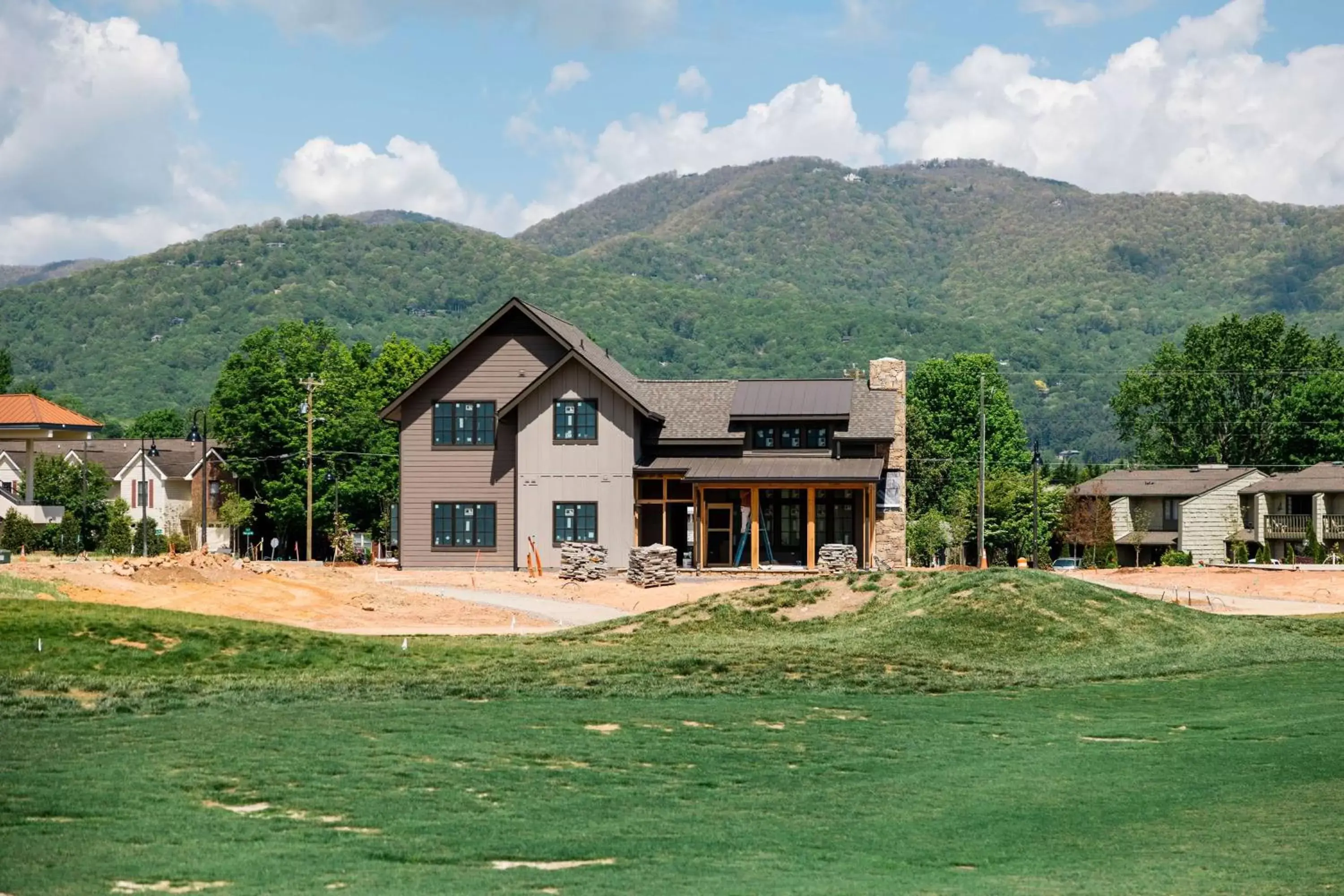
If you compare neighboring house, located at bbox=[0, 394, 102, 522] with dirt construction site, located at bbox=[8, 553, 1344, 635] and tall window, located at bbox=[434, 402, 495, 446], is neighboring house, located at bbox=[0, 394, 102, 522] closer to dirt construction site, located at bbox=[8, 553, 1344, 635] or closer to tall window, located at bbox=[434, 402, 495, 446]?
dirt construction site, located at bbox=[8, 553, 1344, 635]

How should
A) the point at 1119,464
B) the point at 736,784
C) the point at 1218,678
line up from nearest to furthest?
the point at 736,784 → the point at 1218,678 → the point at 1119,464

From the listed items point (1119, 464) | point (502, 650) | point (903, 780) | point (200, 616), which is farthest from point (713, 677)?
point (1119, 464)

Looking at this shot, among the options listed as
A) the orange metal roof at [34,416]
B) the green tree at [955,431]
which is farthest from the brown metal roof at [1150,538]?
the orange metal roof at [34,416]

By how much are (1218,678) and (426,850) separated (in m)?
19.6

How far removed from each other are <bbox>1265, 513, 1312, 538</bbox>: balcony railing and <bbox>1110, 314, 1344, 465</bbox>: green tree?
12.0 meters

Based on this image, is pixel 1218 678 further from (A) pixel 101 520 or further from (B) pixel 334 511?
(A) pixel 101 520

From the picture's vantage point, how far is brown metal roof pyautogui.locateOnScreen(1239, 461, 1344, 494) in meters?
81.8

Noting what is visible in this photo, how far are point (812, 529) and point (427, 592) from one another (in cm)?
1475

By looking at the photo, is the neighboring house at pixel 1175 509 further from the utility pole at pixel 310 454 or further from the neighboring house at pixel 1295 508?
the utility pole at pixel 310 454

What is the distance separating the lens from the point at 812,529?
54.9m

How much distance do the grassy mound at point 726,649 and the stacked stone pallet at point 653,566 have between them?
8.18 meters

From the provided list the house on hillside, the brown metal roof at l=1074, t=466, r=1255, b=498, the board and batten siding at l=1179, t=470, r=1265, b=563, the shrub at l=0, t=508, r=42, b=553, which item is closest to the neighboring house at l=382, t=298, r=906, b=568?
the shrub at l=0, t=508, r=42, b=553

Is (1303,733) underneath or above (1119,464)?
underneath

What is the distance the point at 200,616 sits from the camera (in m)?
32.6
